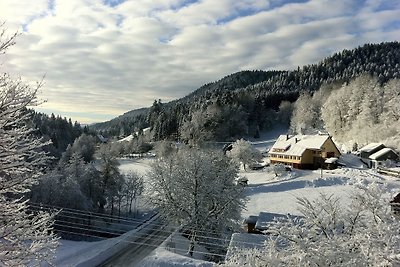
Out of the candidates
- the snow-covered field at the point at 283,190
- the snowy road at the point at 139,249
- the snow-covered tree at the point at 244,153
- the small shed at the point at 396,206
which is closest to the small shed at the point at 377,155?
the snow-covered field at the point at 283,190

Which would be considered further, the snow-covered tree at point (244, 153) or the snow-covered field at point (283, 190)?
the snow-covered tree at point (244, 153)

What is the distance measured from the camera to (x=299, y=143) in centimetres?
7250

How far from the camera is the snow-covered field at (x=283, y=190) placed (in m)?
31.5

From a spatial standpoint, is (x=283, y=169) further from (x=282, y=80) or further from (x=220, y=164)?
(x=282, y=80)

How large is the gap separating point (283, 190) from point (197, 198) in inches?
872

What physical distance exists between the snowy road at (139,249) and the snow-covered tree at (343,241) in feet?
65.3

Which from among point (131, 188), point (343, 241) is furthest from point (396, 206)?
point (131, 188)

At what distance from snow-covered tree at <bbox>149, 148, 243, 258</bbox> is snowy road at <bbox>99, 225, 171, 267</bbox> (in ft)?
13.9

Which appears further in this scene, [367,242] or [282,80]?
[282,80]

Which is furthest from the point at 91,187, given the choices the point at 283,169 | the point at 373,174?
the point at 373,174

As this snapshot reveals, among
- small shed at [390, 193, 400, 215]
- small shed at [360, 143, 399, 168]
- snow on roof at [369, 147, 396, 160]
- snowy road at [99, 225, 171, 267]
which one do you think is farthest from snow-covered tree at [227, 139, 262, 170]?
small shed at [390, 193, 400, 215]

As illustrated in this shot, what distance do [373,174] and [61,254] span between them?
4084 cm

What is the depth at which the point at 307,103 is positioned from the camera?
112562mm

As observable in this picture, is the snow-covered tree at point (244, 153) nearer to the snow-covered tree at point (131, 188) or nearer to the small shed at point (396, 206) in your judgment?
the snow-covered tree at point (131, 188)
